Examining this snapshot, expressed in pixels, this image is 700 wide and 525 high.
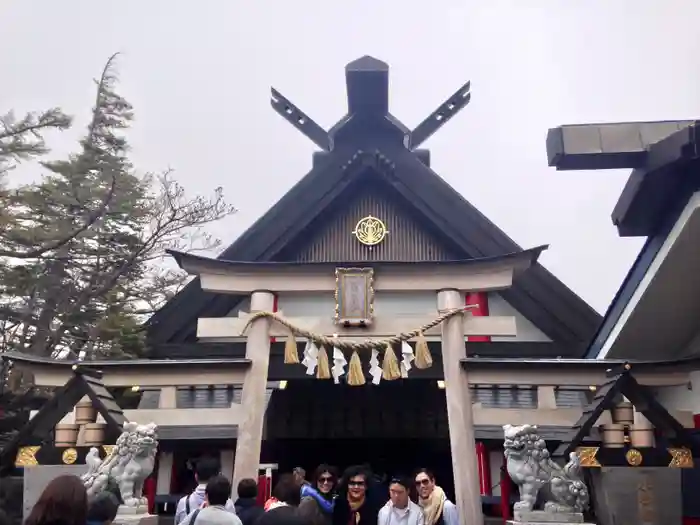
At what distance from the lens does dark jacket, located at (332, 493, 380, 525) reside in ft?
14.3

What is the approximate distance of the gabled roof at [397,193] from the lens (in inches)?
341

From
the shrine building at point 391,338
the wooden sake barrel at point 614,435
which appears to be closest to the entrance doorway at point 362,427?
the shrine building at point 391,338

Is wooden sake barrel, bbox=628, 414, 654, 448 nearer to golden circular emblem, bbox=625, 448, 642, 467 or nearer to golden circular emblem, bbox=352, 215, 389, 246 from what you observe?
golden circular emblem, bbox=625, 448, 642, 467

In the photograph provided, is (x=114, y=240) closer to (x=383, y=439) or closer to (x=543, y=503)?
(x=383, y=439)

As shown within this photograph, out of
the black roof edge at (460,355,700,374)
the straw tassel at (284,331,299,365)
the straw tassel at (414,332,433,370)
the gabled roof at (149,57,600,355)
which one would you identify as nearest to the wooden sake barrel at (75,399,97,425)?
the straw tassel at (284,331,299,365)

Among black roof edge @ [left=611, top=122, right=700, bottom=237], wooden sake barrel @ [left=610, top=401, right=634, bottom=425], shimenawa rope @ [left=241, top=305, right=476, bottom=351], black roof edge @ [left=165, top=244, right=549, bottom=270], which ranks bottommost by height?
wooden sake barrel @ [left=610, top=401, right=634, bottom=425]

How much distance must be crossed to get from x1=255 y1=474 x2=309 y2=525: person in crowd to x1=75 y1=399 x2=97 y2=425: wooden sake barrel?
354cm

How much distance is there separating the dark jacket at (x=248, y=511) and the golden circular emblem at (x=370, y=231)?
5609 millimetres

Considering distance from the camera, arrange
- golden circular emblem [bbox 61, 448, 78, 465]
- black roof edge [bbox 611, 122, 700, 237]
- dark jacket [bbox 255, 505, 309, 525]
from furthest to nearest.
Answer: golden circular emblem [bbox 61, 448, 78, 465], black roof edge [bbox 611, 122, 700, 237], dark jacket [bbox 255, 505, 309, 525]

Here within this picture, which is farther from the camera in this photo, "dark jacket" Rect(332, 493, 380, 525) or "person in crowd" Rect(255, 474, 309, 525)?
"dark jacket" Rect(332, 493, 380, 525)

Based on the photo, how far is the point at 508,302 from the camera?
29.2ft

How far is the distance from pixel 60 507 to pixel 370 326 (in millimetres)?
4369

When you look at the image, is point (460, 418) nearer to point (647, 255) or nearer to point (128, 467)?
point (647, 255)

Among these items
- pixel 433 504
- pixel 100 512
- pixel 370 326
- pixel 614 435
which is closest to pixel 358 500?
pixel 433 504
